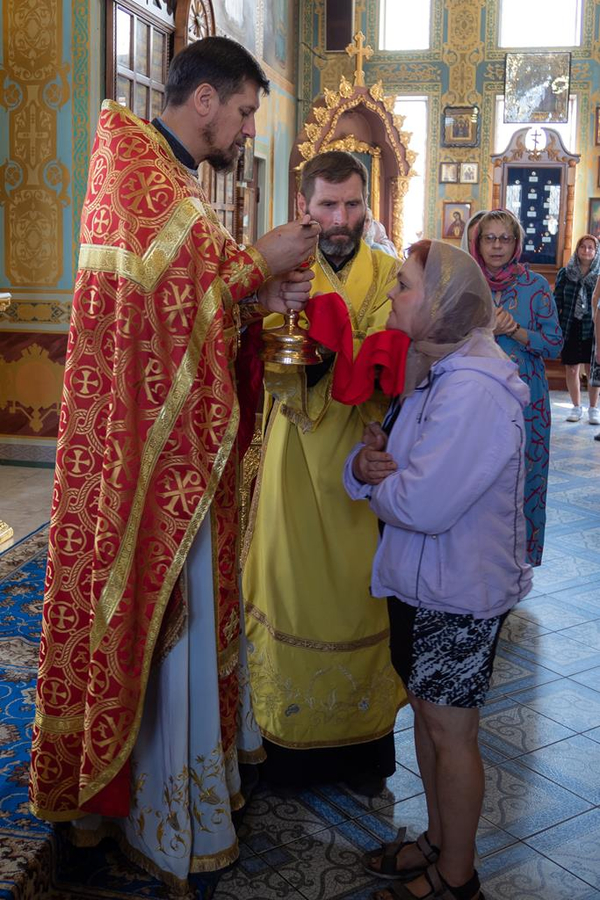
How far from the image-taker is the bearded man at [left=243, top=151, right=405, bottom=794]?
2.77m

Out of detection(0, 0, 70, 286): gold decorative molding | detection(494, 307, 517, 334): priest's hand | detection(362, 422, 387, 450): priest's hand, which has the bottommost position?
detection(362, 422, 387, 450): priest's hand

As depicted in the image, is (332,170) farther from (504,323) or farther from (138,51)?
(138,51)

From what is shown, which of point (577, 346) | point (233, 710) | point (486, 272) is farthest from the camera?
point (577, 346)

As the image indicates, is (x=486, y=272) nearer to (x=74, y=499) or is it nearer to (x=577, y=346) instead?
(x=74, y=499)

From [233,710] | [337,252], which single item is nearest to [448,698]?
[233,710]

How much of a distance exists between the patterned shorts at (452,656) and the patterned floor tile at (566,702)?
4.52 feet

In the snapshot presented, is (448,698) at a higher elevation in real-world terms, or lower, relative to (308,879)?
higher

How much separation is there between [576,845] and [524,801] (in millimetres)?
239

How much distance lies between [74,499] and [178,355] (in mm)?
411

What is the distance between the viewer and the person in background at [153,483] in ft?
6.89

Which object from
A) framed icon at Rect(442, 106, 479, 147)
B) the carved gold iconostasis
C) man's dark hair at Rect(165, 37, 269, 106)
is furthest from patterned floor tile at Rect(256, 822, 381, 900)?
framed icon at Rect(442, 106, 479, 147)

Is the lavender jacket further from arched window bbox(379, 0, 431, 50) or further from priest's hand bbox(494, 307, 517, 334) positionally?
arched window bbox(379, 0, 431, 50)

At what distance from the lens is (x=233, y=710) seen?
244 centimetres

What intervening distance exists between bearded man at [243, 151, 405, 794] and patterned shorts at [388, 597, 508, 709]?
2.22 ft
